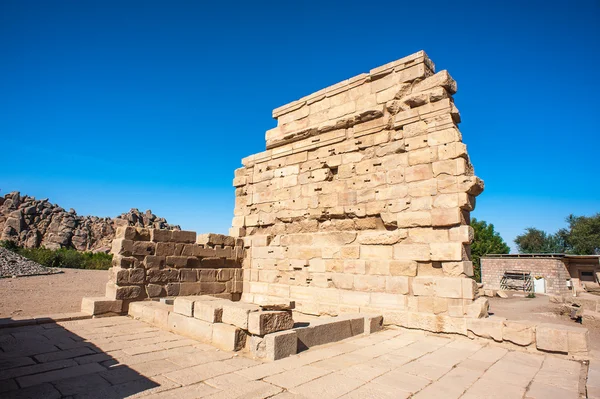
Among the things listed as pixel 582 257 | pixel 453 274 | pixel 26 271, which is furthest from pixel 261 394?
pixel 582 257

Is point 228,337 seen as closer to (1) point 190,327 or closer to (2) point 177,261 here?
(1) point 190,327

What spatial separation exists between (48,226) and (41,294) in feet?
126

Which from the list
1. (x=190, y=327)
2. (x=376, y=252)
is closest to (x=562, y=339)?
(x=376, y=252)

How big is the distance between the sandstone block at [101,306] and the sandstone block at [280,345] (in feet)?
13.4

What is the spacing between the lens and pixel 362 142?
7535 mm

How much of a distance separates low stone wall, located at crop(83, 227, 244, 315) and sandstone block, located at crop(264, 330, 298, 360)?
4.12 metres

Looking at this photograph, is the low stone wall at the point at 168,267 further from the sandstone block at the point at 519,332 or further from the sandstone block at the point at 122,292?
the sandstone block at the point at 519,332

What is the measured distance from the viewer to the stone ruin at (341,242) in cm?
514

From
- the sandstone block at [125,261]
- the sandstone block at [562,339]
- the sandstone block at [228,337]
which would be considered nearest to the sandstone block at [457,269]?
the sandstone block at [562,339]

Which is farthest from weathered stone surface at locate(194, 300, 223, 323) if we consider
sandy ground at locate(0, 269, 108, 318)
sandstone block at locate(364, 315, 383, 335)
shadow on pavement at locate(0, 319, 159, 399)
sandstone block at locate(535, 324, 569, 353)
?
sandy ground at locate(0, 269, 108, 318)

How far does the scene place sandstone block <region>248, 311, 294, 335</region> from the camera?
4.32 meters

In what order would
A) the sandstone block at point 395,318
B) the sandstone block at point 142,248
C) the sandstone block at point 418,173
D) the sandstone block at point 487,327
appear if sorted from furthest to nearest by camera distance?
the sandstone block at point 142,248 → the sandstone block at point 418,173 → the sandstone block at point 395,318 → the sandstone block at point 487,327

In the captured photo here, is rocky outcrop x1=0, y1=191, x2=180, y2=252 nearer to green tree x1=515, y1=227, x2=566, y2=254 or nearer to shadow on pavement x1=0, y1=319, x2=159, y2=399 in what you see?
shadow on pavement x1=0, y1=319, x2=159, y2=399

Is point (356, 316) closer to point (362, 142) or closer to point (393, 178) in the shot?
point (393, 178)
